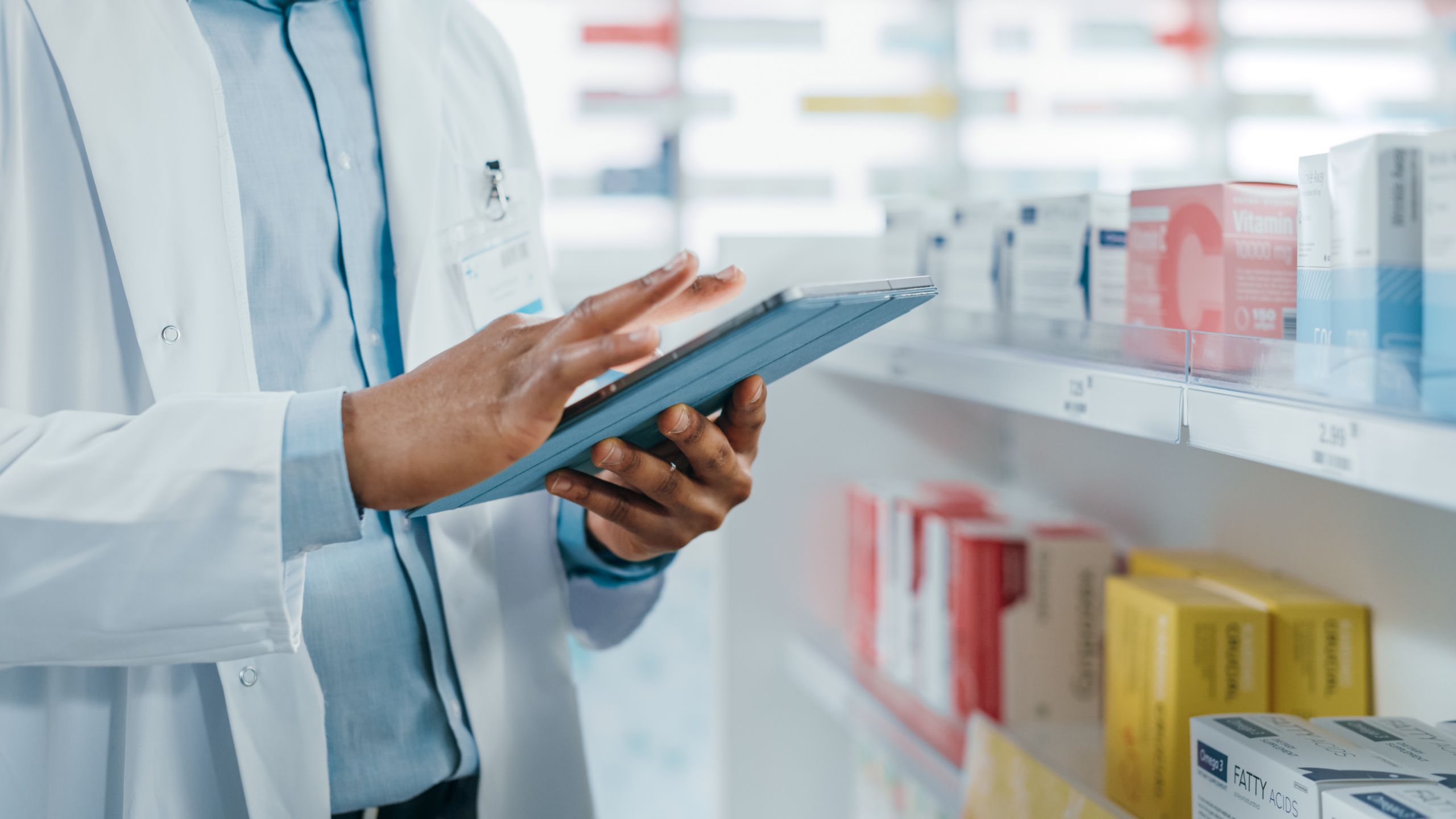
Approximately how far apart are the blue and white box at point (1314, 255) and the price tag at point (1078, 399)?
7.7 inches

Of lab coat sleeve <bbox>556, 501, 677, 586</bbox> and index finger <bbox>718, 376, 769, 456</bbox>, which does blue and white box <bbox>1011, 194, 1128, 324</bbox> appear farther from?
lab coat sleeve <bbox>556, 501, 677, 586</bbox>

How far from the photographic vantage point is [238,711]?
105cm

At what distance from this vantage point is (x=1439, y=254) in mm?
712

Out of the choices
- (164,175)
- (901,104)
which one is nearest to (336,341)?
(164,175)

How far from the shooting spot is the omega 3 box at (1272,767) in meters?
0.80

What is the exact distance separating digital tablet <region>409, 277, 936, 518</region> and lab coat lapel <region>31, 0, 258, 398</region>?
0.30 metres

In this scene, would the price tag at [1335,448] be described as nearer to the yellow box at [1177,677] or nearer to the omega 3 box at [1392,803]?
the omega 3 box at [1392,803]

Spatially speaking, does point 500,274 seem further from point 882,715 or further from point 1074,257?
point 882,715

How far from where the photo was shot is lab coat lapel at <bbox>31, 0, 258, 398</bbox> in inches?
40.1

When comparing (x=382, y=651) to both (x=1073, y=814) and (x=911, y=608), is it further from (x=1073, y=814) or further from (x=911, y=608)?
(x=911, y=608)

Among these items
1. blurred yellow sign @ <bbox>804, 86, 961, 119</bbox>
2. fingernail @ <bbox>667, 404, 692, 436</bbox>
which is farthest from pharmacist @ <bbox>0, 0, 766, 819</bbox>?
blurred yellow sign @ <bbox>804, 86, 961, 119</bbox>

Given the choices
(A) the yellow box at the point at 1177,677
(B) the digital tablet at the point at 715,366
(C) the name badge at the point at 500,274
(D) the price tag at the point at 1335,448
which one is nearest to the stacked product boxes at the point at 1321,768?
(A) the yellow box at the point at 1177,677

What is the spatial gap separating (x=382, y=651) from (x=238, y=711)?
6.1 inches

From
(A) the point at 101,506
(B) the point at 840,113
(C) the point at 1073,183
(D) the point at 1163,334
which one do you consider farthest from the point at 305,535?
(C) the point at 1073,183
